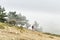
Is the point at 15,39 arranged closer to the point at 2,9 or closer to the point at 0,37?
the point at 0,37

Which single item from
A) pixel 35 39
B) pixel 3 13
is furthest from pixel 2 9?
pixel 35 39

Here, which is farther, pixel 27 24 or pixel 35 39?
pixel 27 24

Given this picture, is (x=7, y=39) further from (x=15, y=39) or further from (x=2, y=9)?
(x=2, y=9)

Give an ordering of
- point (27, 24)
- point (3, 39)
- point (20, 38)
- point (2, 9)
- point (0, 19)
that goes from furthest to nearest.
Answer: point (27, 24) → point (2, 9) → point (0, 19) → point (20, 38) → point (3, 39)

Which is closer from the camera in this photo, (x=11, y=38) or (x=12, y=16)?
(x=11, y=38)

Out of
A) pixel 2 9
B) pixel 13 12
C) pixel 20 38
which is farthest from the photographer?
pixel 13 12

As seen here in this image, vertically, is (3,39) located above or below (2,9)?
below

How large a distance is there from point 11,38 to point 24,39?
1883mm

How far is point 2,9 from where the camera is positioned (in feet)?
210

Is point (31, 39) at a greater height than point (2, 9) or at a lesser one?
lesser

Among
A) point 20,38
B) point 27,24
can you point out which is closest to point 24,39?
point 20,38

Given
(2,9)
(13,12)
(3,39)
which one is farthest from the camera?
(13,12)

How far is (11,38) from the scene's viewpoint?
2716 centimetres

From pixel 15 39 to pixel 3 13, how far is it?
1274 inches
